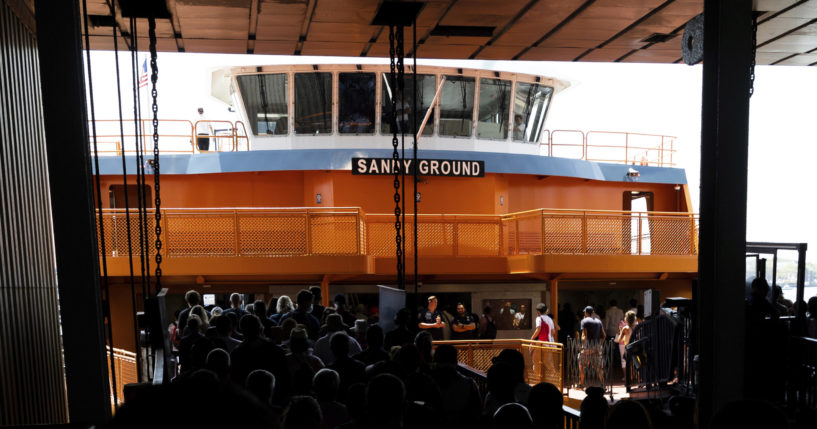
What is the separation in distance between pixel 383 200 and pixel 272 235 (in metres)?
4.13

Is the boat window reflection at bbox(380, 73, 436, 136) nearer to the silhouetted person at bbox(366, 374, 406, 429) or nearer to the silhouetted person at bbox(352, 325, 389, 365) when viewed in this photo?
the silhouetted person at bbox(352, 325, 389, 365)

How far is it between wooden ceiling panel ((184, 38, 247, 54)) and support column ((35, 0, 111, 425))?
167 inches

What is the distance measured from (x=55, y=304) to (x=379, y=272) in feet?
37.0

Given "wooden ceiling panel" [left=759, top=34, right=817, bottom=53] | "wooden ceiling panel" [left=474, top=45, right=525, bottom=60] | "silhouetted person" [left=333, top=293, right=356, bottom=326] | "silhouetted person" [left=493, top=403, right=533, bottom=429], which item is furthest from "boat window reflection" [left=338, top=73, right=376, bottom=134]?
"silhouetted person" [left=493, top=403, right=533, bottom=429]

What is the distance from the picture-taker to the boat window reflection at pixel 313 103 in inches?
725

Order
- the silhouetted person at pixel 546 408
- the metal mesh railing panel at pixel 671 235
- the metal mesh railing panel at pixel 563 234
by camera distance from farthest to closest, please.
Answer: the metal mesh railing panel at pixel 671 235 < the metal mesh railing panel at pixel 563 234 < the silhouetted person at pixel 546 408

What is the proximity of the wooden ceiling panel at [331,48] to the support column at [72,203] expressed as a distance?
180 inches

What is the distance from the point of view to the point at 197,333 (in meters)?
7.95

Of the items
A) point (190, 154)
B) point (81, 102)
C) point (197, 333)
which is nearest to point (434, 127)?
point (190, 154)

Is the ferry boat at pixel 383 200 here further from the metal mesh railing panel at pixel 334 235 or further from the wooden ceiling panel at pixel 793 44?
the wooden ceiling panel at pixel 793 44

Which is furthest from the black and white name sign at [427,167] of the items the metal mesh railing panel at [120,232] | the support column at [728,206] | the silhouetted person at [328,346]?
the support column at [728,206]

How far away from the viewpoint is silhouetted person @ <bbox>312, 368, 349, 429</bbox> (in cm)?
487

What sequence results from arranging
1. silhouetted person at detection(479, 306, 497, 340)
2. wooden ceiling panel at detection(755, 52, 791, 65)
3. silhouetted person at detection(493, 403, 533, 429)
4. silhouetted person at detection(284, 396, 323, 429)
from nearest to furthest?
1. silhouetted person at detection(284, 396, 323, 429)
2. silhouetted person at detection(493, 403, 533, 429)
3. wooden ceiling panel at detection(755, 52, 791, 65)
4. silhouetted person at detection(479, 306, 497, 340)

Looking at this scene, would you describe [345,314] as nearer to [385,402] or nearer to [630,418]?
[385,402]
